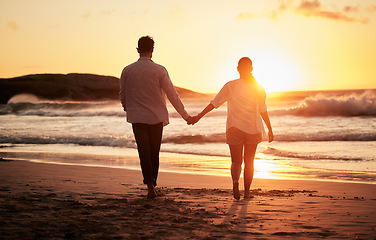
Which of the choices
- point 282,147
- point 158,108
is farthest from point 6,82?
point 158,108

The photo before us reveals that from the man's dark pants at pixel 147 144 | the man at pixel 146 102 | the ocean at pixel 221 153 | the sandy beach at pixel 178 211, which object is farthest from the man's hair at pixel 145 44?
the ocean at pixel 221 153

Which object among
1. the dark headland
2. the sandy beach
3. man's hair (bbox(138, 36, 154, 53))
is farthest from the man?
the dark headland

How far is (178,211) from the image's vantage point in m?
4.75

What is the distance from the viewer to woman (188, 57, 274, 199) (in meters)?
5.92

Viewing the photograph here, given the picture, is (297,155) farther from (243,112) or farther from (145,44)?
(145,44)

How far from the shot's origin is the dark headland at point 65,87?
8431 centimetres

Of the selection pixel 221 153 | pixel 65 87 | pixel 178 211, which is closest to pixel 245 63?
pixel 178 211

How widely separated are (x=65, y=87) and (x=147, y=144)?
9233 centimetres

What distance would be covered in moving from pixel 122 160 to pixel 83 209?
7276mm

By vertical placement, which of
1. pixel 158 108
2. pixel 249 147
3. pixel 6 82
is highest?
pixel 6 82

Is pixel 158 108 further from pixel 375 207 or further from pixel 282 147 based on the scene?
pixel 282 147

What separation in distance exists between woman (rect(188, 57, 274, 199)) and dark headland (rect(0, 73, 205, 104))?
72.4 metres

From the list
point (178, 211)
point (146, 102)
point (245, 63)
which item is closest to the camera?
point (178, 211)

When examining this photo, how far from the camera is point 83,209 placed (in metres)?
4.66
